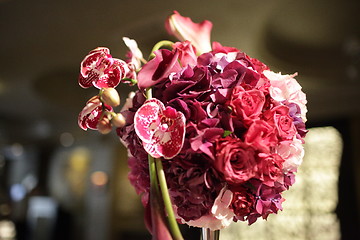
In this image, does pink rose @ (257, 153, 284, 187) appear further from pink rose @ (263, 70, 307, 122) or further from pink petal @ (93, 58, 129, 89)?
pink petal @ (93, 58, 129, 89)

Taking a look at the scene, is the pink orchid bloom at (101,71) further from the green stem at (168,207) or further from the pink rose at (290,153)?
the pink rose at (290,153)

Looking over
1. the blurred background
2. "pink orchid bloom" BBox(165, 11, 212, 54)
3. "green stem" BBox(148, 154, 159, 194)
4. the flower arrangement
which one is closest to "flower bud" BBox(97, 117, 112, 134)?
the flower arrangement

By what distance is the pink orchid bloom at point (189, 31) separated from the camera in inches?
25.8

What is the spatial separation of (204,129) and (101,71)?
164 mm

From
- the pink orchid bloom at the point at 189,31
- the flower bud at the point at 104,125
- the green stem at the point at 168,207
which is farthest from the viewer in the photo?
the pink orchid bloom at the point at 189,31

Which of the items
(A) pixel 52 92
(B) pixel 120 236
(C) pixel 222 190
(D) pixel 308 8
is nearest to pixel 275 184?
(C) pixel 222 190

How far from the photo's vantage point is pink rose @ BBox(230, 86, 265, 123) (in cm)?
51

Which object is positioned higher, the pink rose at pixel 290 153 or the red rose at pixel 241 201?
the pink rose at pixel 290 153

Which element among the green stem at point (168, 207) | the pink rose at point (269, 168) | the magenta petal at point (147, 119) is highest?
the magenta petal at point (147, 119)

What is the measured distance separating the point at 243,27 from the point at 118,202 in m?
3.11

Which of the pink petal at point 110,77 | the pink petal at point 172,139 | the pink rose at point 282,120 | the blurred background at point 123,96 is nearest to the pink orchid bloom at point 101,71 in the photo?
the pink petal at point 110,77

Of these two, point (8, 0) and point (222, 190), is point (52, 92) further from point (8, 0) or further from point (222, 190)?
point (222, 190)

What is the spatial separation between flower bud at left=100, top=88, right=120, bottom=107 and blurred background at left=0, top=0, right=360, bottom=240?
696mm

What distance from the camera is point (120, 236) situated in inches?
190
